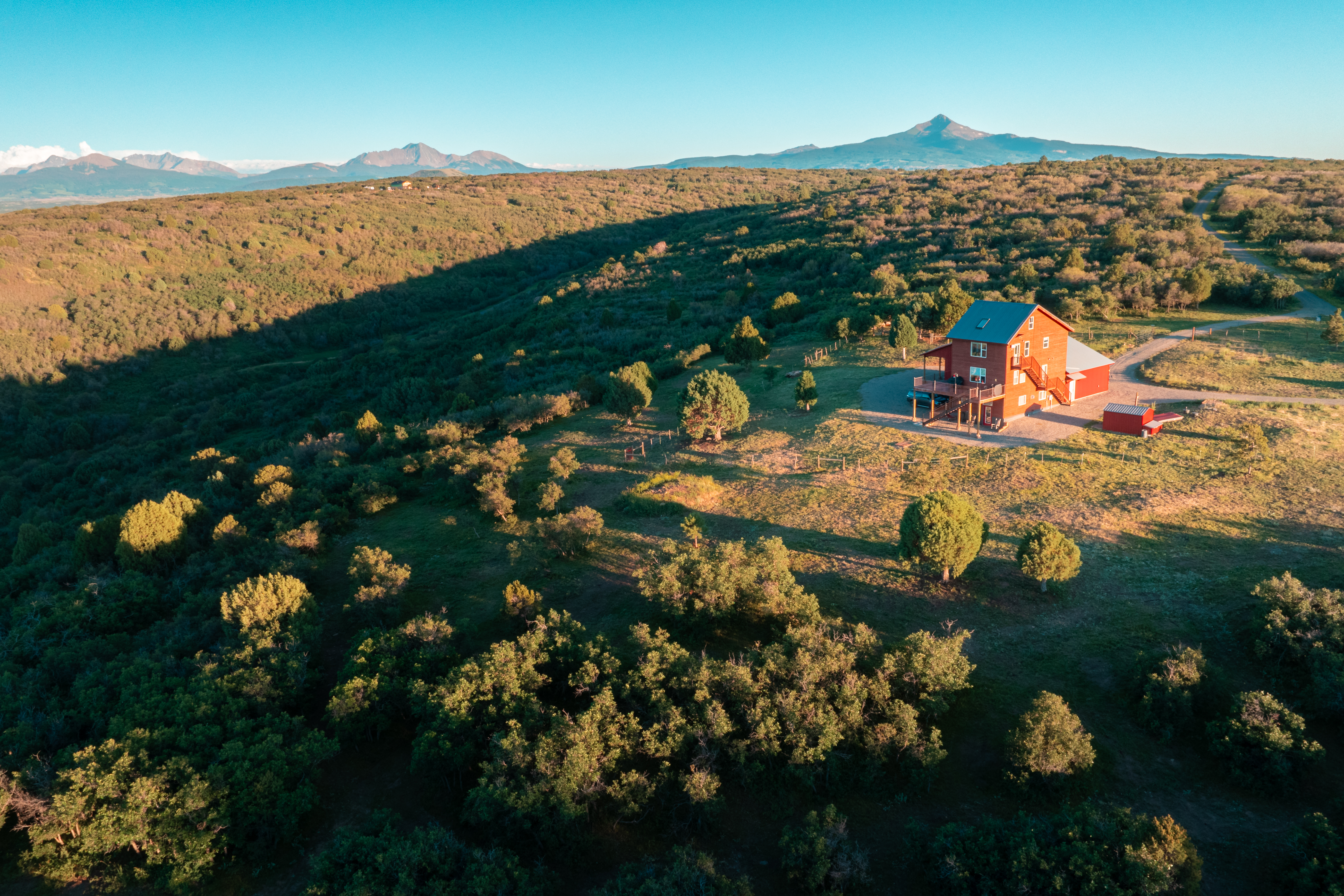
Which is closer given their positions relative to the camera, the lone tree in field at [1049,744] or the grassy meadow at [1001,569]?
the lone tree in field at [1049,744]

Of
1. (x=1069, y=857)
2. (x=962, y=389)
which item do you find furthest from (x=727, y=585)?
(x=962, y=389)

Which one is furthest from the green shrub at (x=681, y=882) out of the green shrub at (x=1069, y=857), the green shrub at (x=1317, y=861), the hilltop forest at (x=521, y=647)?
the green shrub at (x=1317, y=861)

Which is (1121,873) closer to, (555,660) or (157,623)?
(555,660)

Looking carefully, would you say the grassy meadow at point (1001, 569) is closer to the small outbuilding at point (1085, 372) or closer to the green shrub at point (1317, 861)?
the green shrub at point (1317, 861)

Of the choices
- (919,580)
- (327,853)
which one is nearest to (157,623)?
(327,853)

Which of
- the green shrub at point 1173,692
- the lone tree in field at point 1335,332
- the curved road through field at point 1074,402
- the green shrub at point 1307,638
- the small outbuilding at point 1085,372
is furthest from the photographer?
the lone tree in field at point 1335,332

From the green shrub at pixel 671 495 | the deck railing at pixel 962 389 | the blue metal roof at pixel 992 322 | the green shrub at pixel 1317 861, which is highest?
the blue metal roof at pixel 992 322
